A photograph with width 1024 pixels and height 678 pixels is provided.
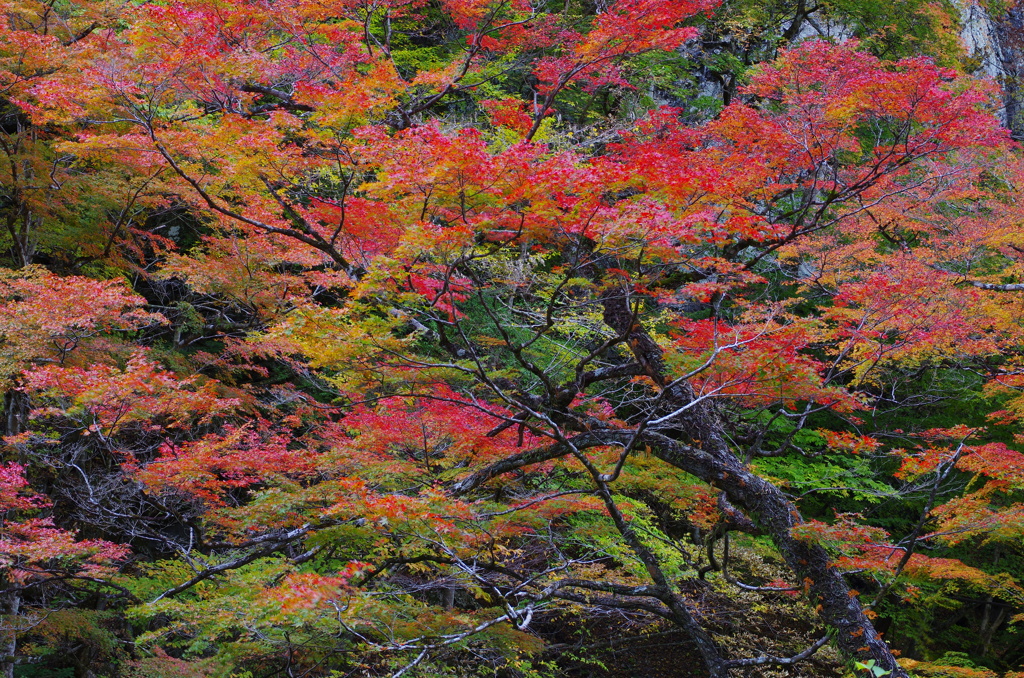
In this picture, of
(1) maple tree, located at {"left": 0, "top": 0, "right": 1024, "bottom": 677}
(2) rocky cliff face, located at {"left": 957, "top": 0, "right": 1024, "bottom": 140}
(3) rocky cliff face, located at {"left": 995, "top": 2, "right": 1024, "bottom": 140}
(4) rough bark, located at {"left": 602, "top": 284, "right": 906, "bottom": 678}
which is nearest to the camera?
(1) maple tree, located at {"left": 0, "top": 0, "right": 1024, "bottom": 677}

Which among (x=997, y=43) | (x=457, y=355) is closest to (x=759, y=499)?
(x=457, y=355)

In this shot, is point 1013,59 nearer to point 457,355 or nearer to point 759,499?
point 759,499

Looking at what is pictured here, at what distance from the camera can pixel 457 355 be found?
689cm

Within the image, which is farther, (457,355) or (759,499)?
(457,355)

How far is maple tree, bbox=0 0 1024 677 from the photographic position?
5.41 metres

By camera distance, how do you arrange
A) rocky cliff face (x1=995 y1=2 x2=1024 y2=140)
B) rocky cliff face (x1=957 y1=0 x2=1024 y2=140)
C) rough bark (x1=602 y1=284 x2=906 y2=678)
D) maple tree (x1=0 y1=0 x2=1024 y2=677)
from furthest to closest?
rocky cliff face (x1=957 y1=0 x2=1024 y2=140), rocky cliff face (x1=995 y1=2 x2=1024 y2=140), rough bark (x1=602 y1=284 x2=906 y2=678), maple tree (x1=0 y1=0 x2=1024 y2=677)

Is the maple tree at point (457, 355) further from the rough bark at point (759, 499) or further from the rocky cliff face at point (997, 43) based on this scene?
the rocky cliff face at point (997, 43)

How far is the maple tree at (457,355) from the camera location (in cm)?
541

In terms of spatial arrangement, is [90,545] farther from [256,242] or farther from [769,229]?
[769,229]

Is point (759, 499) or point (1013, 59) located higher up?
point (1013, 59)

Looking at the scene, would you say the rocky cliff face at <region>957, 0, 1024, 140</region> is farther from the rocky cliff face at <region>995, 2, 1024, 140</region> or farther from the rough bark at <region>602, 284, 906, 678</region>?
the rough bark at <region>602, 284, 906, 678</region>

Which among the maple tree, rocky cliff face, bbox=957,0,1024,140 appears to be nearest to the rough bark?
the maple tree

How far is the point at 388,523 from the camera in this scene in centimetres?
496

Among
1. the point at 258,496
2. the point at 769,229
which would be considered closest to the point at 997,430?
the point at 769,229
